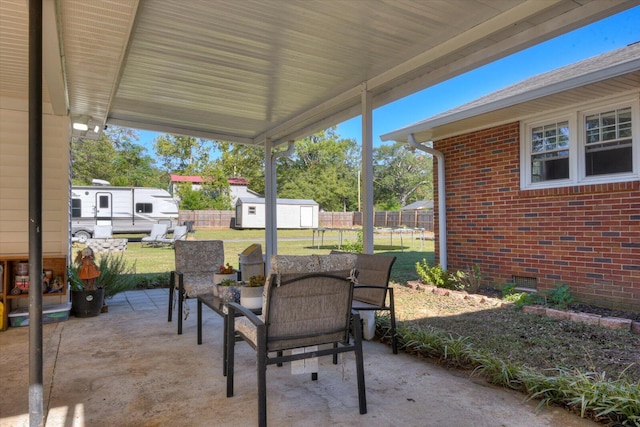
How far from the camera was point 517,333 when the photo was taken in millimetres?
3709

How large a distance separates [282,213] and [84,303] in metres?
19.3

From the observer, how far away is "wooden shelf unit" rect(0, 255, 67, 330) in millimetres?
4000

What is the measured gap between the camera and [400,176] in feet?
129

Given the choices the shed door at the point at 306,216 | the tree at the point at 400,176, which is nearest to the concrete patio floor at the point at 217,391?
the shed door at the point at 306,216

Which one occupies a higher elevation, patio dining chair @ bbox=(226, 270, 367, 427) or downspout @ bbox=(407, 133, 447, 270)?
downspout @ bbox=(407, 133, 447, 270)

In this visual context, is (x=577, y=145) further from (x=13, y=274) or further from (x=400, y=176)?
(x=400, y=176)

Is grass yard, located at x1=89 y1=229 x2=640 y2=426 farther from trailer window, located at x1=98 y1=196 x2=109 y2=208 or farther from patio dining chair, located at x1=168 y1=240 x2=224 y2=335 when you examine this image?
trailer window, located at x1=98 y1=196 x2=109 y2=208

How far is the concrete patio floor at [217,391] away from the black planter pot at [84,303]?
86 centimetres

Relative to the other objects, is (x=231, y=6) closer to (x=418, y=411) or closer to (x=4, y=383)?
(x=418, y=411)

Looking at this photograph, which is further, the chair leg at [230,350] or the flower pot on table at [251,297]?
the flower pot on table at [251,297]

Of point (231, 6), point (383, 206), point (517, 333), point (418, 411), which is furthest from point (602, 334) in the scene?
point (383, 206)

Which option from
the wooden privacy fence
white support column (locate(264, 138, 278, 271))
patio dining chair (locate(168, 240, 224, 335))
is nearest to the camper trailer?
the wooden privacy fence

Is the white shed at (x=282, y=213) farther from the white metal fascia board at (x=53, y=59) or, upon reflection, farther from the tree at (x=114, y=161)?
the white metal fascia board at (x=53, y=59)

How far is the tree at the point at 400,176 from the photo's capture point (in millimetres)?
39031
